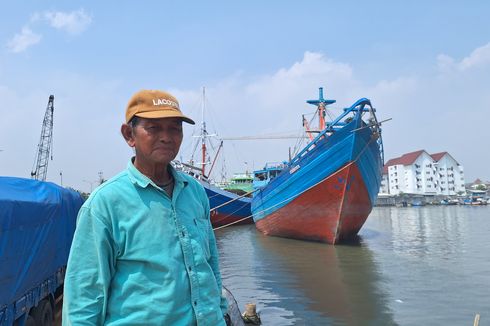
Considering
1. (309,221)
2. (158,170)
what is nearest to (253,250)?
(309,221)

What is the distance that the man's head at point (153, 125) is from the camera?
181 cm

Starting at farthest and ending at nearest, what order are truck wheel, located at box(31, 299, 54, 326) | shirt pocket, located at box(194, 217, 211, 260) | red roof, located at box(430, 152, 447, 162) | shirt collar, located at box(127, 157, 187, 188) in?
red roof, located at box(430, 152, 447, 162)
truck wheel, located at box(31, 299, 54, 326)
shirt pocket, located at box(194, 217, 211, 260)
shirt collar, located at box(127, 157, 187, 188)

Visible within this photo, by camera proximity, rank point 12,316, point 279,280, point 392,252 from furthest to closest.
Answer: point 392,252
point 279,280
point 12,316

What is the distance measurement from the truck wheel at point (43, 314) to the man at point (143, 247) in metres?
3.94

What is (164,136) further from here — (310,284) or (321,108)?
(321,108)

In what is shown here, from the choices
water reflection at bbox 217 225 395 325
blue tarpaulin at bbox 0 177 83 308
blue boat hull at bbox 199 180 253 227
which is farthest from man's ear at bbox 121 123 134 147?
blue boat hull at bbox 199 180 253 227

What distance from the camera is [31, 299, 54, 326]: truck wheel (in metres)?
4.90

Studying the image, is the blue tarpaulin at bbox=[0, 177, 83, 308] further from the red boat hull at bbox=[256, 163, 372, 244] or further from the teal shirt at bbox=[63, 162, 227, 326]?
the red boat hull at bbox=[256, 163, 372, 244]

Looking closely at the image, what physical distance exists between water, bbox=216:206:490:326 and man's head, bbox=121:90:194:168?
5.86 metres

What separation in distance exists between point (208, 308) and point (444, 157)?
3912 inches

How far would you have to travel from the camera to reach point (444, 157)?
90375 millimetres

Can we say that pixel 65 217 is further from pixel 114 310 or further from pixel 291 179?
pixel 291 179

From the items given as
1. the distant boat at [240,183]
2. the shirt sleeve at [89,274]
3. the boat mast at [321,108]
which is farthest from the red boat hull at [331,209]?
the distant boat at [240,183]

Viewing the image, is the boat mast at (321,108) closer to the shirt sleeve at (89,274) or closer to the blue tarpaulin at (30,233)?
the blue tarpaulin at (30,233)
